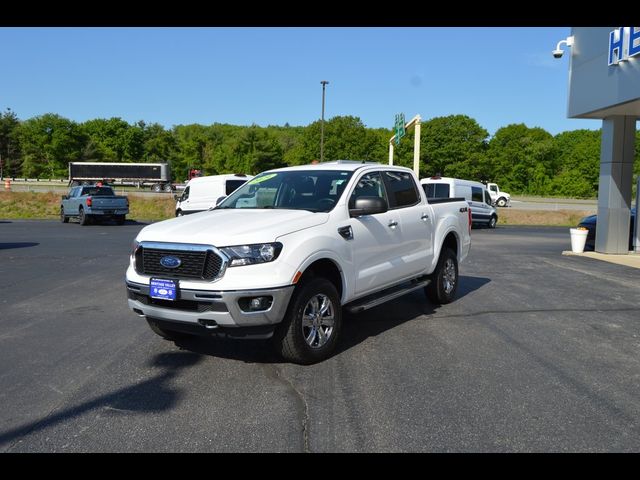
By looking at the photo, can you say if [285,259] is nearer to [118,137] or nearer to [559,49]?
[559,49]

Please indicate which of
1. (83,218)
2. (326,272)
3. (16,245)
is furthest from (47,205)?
(326,272)

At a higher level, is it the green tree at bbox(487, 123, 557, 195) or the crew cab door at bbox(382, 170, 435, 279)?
the green tree at bbox(487, 123, 557, 195)

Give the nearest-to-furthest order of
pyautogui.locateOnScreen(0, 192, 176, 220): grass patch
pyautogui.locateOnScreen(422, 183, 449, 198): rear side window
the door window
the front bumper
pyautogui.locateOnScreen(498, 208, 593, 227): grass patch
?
the front bumper
pyautogui.locateOnScreen(422, 183, 449, 198): rear side window
the door window
pyautogui.locateOnScreen(0, 192, 176, 220): grass patch
pyautogui.locateOnScreen(498, 208, 593, 227): grass patch

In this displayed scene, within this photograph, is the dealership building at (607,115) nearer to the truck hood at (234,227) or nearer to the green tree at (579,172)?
the truck hood at (234,227)

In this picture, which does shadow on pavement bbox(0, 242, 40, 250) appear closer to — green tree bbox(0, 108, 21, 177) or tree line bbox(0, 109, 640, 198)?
tree line bbox(0, 109, 640, 198)

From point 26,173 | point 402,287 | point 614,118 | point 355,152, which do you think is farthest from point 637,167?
point 26,173

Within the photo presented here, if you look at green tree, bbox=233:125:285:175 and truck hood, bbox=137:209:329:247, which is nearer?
truck hood, bbox=137:209:329:247

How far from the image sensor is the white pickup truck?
14.9 feet

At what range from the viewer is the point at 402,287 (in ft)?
21.6

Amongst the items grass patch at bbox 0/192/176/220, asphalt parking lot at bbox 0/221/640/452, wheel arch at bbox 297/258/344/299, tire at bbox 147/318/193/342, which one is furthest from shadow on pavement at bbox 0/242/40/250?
grass patch at bbox 0/192/176/220

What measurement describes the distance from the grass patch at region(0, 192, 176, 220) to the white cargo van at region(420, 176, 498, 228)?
55.7ft

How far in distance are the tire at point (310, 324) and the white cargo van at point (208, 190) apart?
1759 cm

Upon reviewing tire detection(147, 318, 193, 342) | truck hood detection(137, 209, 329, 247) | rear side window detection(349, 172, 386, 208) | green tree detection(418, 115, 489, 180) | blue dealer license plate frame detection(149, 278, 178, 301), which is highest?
green tree detection(418, 115, 489, 180)

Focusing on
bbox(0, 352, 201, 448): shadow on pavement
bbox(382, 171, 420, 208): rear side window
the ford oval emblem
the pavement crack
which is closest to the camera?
the pavement crack
